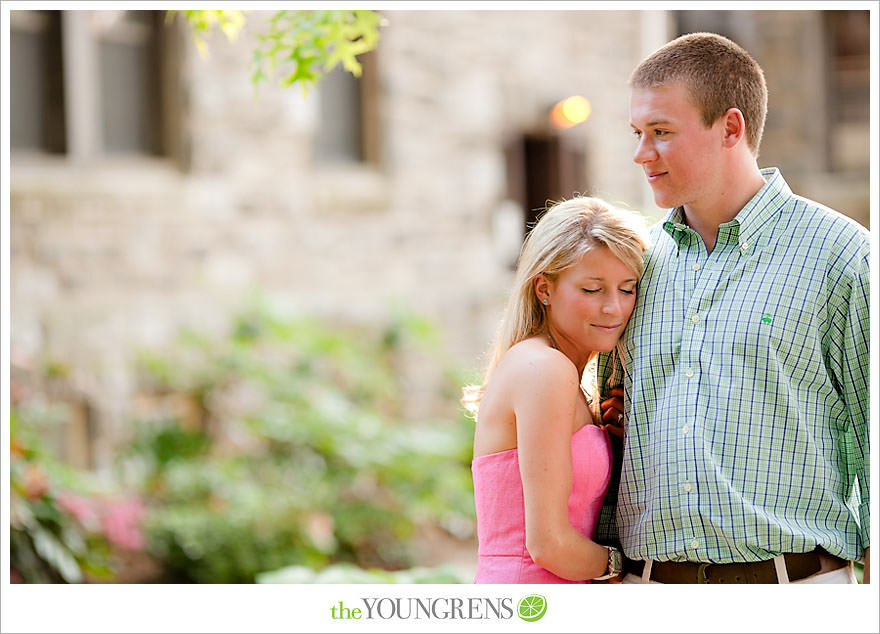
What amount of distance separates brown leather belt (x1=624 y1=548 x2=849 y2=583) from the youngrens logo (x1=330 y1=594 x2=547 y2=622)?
0.37 meters

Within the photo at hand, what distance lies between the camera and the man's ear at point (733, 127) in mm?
2301

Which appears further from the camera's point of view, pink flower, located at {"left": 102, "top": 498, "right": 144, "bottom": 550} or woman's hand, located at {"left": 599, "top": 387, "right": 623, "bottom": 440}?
pink flower, located at {"left": 102, "top": 498, "right": 144, "bottom": 550}

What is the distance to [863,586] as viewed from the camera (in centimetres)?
233

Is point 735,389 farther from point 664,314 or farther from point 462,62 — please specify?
point 462,62

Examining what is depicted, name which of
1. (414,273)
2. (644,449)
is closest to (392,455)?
(414,273)

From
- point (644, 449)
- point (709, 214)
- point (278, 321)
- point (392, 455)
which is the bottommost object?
point (392, 455)

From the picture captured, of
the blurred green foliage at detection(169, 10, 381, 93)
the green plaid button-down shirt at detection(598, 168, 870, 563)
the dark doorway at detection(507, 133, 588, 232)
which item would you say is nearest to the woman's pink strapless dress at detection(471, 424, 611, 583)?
the green plaid button-down shirt at detection(598, 168, 870, 563)

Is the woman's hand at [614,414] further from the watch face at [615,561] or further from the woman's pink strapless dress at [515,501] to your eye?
the watch face at [615,561]

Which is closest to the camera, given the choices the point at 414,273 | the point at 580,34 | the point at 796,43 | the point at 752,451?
the point at 752,451

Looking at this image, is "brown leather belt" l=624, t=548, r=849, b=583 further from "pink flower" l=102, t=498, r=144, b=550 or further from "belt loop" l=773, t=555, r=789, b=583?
Result: "pink flower" l=102, t=498, r=144, b=550

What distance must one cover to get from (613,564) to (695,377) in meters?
0.45

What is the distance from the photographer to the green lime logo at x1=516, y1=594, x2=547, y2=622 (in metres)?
2.40

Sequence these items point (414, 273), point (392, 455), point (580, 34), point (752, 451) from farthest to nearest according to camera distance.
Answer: point (580, 34)
point (414, 273)
point (392, 455)
point (752, 451)

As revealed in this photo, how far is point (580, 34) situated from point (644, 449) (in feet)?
26.1
